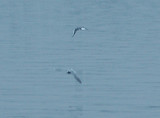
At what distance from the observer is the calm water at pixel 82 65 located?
2400 cm

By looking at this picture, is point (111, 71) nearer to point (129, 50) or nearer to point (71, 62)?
point (71, 62)

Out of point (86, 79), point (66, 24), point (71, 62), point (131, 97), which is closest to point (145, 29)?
point (66, 24)

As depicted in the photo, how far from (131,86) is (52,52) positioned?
886 centimetres

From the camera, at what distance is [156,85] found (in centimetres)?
2702

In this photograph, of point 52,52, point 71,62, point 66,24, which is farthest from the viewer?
point 66,24

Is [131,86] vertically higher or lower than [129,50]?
lower

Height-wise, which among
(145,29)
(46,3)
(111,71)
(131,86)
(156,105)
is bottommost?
(156,105)

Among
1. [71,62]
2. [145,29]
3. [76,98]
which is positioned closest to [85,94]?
[76,98]

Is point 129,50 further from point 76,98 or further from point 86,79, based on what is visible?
point 76,98

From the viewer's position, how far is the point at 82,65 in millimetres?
30938

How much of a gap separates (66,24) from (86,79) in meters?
19.2

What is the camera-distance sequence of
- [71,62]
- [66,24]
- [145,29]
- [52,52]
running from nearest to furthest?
[71,62] → [52,52] → [145,29] → [66,24]

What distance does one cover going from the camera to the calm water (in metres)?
24.0

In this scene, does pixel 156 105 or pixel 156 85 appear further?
pixel 156 85
